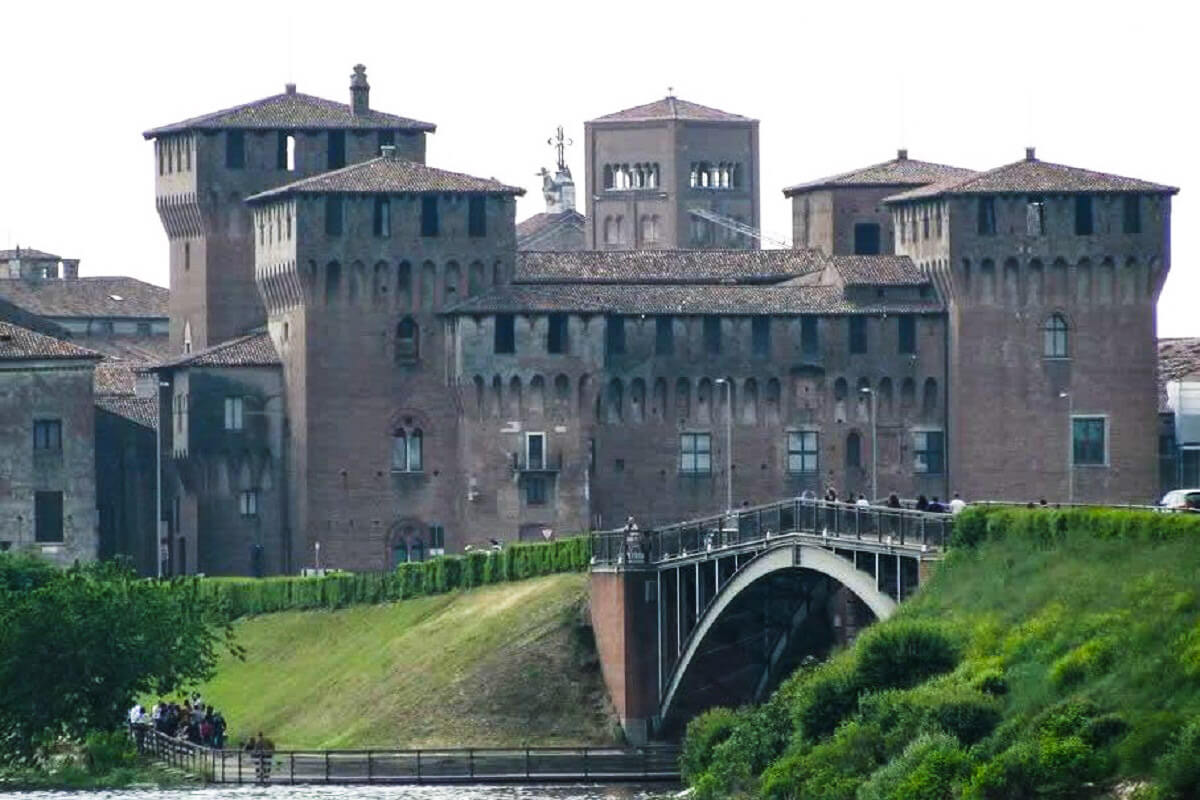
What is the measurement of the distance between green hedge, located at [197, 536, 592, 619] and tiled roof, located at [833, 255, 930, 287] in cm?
1801

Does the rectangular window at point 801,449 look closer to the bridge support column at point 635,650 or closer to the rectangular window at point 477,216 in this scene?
the rectangular window at point 477,216

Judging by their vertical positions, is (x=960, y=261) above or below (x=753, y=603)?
above

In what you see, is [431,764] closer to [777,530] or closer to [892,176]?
[777,530]

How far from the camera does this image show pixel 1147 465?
146000 millimetres

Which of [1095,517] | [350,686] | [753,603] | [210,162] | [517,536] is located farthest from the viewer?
[210,162]

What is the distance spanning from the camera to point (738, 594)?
354ft

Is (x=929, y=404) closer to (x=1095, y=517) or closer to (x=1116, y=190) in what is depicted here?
(x=1116, y=190)

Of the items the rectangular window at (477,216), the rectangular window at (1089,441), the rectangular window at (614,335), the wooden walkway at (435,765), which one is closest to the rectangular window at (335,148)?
the rectangular window at (477,216)

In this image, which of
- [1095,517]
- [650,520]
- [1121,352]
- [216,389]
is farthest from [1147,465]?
[1095,517]

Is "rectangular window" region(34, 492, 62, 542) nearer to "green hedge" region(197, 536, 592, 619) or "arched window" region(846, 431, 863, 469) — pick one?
"green hedge" region(197, 536, 592, 619)

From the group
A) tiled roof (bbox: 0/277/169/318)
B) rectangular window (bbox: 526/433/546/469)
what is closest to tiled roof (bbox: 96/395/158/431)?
rectangular window (bbox: 526/433/546/469)

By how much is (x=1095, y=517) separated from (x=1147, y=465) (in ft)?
178

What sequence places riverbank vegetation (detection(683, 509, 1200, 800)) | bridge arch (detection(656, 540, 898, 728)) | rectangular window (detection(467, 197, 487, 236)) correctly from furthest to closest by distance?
1. rectangular window (detection(467, 197, 487, 236))
2. bridge arch (detection(656, 540, 898, 728))
3. riverbank vegetation (detection(683, 509, 1200, 800))

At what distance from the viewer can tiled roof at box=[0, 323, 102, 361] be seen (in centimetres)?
14500
